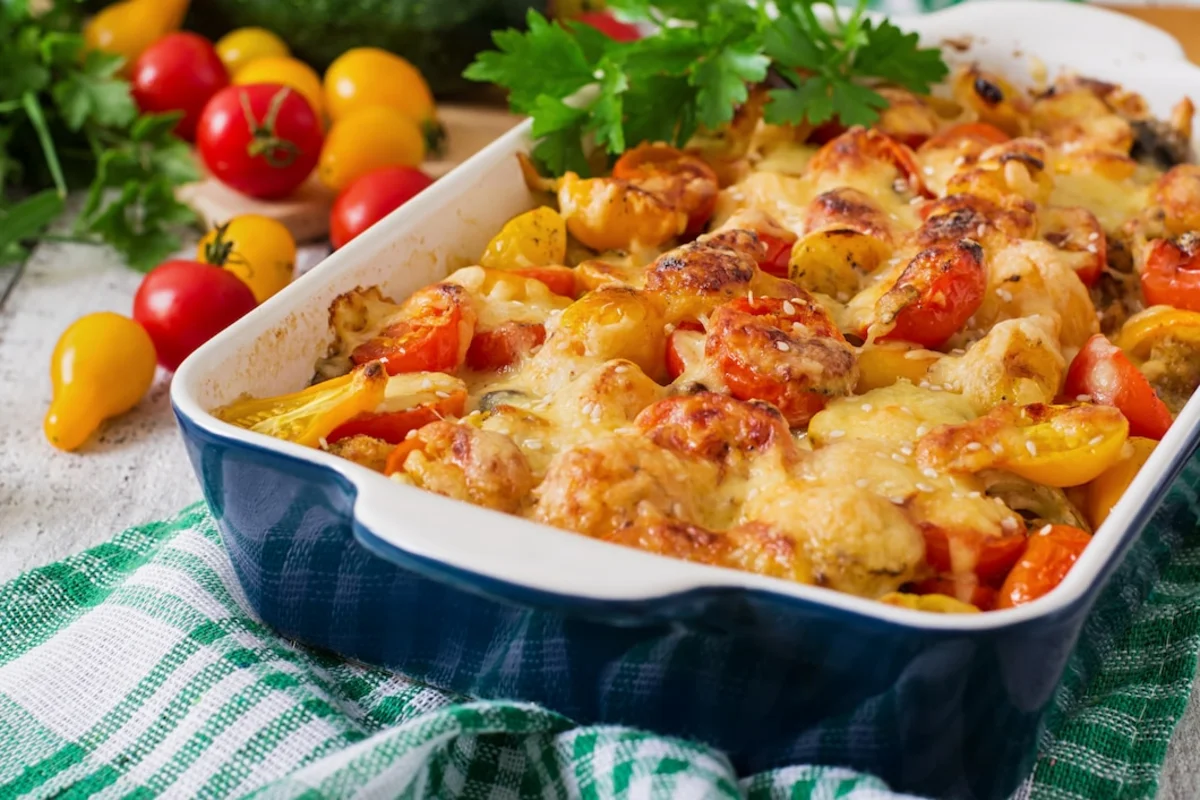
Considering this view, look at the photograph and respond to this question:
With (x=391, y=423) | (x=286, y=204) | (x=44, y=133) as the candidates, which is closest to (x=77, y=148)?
(x=44, y=133)

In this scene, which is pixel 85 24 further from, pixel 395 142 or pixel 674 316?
pixel 674 316

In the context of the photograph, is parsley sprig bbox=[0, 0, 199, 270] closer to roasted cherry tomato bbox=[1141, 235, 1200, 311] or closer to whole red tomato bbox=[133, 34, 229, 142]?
whole red tomato bbox=[133, 34, 229, 142]

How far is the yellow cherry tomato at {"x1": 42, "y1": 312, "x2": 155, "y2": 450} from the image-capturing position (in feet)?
8.59

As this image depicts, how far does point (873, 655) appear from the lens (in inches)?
59.7

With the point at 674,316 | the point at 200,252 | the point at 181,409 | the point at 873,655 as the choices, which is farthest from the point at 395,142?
the point at 873,655

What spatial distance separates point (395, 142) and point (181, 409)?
1.79 meters

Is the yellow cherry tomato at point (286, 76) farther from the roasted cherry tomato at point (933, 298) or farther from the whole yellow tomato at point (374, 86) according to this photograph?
the roasted cherry tomato at point (933, 298)

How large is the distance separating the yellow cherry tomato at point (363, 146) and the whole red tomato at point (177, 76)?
49cm

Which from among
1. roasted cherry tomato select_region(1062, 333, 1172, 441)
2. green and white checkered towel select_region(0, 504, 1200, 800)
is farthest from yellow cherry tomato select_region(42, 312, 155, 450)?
roasted cherry tomato select_region(1062, 333, 1172, 441)

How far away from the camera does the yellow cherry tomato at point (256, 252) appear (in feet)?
10.1

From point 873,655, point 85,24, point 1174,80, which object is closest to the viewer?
point 873,655

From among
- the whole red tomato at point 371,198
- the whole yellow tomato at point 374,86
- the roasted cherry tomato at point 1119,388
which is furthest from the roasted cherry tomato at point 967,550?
the whole yellow tomato at point 374,86

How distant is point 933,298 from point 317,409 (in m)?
0.96

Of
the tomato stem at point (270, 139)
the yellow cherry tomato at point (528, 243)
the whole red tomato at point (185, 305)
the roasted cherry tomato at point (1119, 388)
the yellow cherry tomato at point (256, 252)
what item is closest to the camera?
the roasted cherry tomato at point (1119, 388)
